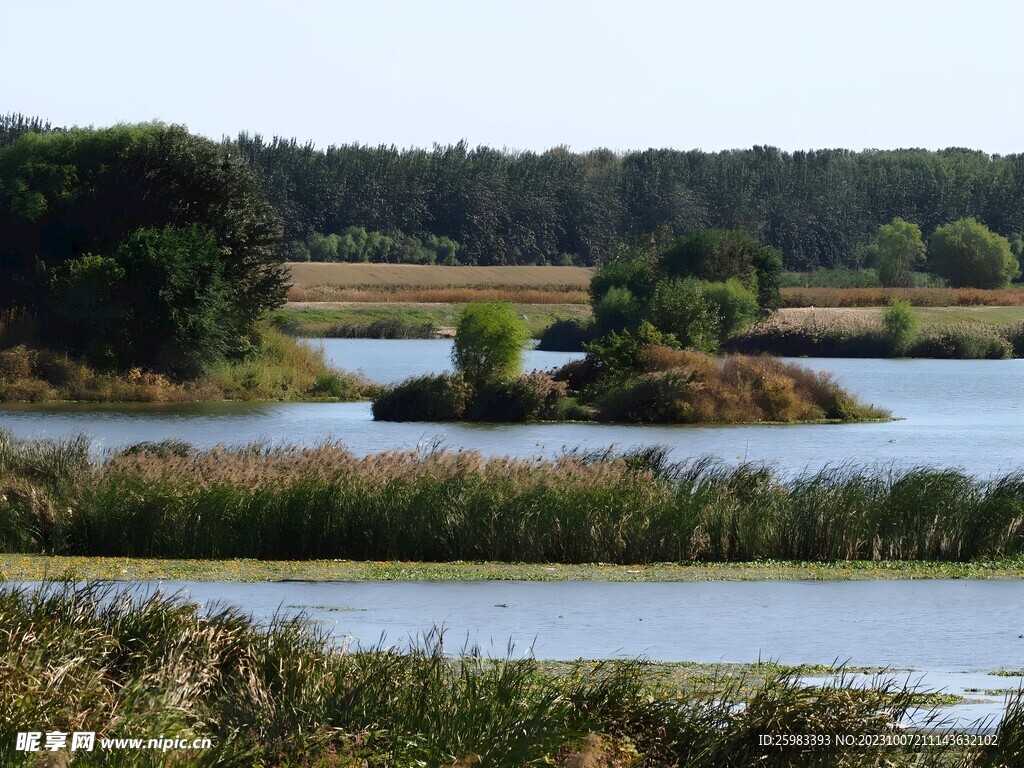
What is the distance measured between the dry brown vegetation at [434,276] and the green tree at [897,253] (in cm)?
2712

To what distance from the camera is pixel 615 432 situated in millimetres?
42875

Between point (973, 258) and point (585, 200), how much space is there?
49.5 meters

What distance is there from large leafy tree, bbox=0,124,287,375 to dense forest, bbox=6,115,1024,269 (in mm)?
102229

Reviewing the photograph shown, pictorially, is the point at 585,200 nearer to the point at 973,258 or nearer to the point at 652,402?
the point at 973,258

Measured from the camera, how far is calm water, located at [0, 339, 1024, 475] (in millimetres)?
36969

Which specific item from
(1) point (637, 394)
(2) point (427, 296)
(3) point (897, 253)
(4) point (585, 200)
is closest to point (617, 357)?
(1) point (637, 394)

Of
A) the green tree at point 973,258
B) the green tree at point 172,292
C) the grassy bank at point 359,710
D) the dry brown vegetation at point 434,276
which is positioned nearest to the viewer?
the grassy bank at point 359,710

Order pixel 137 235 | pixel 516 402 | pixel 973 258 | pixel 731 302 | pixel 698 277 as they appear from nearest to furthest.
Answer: pixel 516 402, pixel 137 235, pixel 731 302, pixel 698 277, pixel 973 258

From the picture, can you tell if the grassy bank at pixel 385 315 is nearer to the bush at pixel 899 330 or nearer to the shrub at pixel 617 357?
the bush at pixel 899 330

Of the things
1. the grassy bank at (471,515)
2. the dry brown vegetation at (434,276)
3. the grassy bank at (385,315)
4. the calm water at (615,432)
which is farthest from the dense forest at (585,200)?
the grassy bank at (471,515)

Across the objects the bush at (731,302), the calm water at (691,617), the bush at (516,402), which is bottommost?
the bush at (516,402)

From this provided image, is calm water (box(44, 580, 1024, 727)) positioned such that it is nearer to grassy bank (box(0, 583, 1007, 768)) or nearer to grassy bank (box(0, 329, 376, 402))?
grassy bank (box(0, 583, 1007, 768))

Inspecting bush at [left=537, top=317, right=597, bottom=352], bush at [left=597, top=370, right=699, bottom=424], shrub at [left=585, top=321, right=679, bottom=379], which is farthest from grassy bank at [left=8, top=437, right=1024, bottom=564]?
bush at [left=537, top=317, right=597, bottom=352]

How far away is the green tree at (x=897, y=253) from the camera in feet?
457
